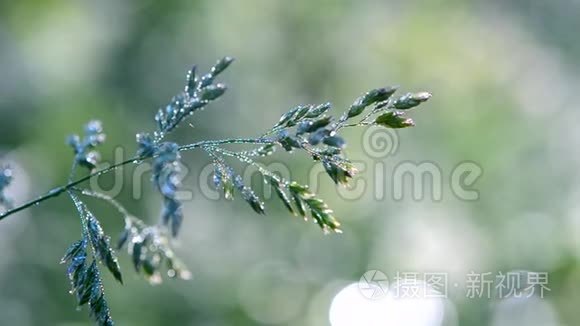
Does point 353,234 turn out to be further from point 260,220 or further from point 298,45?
point 298,45

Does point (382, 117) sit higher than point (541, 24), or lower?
lower

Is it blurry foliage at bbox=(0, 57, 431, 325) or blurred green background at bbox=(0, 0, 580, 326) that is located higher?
blurred green background at bbox=(0, 0, 580, 326)

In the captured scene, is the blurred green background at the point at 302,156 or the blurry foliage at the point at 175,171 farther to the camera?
the blurred green background at the point at 302,156

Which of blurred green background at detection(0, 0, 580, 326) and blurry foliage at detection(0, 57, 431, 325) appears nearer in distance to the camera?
blurry foliage at detection(0, 57, 431, 325)

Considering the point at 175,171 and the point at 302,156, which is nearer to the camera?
the point at 175,171

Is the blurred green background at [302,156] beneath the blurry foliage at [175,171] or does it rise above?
above

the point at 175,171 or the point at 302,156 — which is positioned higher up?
the point at 302,156

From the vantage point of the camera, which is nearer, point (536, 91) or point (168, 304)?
point (168, 304)

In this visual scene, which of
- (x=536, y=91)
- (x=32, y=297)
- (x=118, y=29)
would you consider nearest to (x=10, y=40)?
(x=118, y=29)
